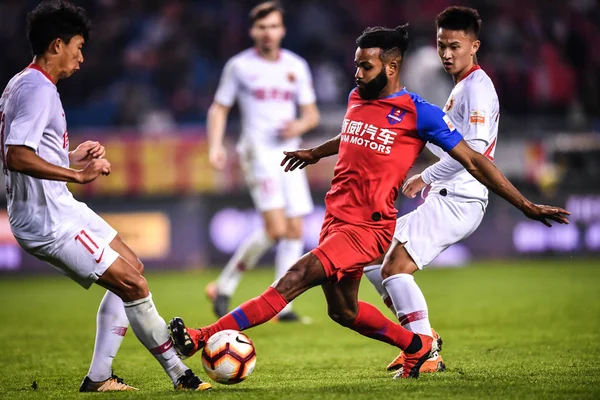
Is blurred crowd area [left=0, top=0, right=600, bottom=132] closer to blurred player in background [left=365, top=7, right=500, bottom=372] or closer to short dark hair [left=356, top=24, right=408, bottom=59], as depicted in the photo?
blurred player in background [left=365, top=7, right=500, bottom=372]

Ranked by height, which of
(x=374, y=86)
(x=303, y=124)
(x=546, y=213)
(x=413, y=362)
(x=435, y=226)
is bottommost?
(x=413, y=362)

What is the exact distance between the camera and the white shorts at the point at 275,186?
9.70 metres

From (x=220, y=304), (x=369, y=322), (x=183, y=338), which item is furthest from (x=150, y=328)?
(x=220, y=304)

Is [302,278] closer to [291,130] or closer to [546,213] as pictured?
[546,213]

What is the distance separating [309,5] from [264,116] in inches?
335

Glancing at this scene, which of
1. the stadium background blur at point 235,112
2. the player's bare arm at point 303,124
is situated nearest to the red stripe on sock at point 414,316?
the player's bare arm at point 303,124

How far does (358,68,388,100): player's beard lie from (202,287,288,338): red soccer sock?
1.27 meters

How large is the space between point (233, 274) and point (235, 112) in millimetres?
6995

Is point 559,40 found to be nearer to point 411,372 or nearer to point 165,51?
point 165,51

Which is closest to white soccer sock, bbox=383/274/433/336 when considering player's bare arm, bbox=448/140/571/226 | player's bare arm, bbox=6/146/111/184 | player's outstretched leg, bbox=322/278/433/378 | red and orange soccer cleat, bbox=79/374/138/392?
player's outstretched leg, bbox=322/278/433/378

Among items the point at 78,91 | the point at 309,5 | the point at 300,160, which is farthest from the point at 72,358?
the point at 309,5

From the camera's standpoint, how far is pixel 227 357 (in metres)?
5.18

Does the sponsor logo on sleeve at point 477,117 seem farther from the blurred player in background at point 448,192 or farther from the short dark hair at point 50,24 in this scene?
the short dark hair at point 50,24

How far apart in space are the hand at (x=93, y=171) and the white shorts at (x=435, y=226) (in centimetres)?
208
